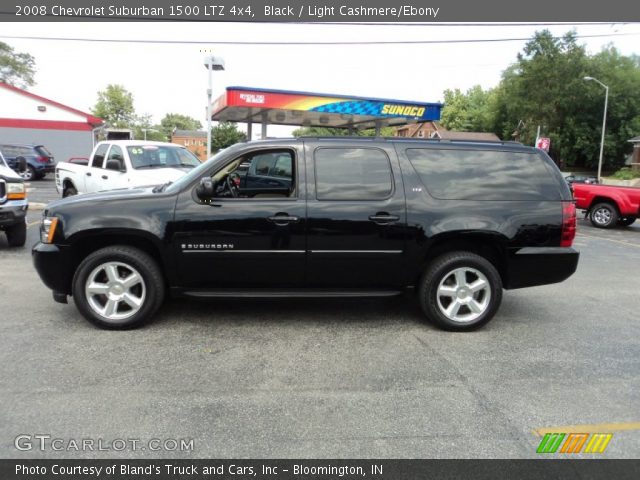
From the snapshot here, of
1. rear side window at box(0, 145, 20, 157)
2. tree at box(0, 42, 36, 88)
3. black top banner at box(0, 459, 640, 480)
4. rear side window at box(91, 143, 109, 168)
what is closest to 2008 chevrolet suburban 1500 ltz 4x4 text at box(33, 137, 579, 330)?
black top banner at box(0, 459, 640, 480)

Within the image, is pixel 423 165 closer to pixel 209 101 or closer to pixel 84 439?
pixel 84 439

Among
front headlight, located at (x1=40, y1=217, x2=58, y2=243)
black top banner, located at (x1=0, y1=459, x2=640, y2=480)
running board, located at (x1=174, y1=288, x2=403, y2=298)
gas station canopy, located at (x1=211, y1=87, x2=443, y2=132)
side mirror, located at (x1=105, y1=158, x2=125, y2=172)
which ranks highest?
Result: gas station canopy, located at (x1=211, y1=87, x2=443, y2=132)

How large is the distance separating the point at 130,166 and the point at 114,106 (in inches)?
3308

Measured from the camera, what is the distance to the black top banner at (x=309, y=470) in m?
2.60

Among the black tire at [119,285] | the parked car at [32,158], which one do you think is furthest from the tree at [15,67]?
the black tire at [119,285]

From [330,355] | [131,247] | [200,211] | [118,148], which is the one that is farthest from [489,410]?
[118,148]

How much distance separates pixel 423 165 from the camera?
480cm

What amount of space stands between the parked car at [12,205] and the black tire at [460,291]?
21.9ft

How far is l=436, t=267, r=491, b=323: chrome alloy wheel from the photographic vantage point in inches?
188

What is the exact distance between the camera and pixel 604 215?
14.5 metres

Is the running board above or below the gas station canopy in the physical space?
below

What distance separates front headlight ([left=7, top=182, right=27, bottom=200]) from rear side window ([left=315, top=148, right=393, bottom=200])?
5.81 metres

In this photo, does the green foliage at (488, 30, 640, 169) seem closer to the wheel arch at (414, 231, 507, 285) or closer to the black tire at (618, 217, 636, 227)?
the black tire at (618, 217, 636, 227)

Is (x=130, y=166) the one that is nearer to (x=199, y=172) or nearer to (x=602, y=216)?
(x=199, y=172)
